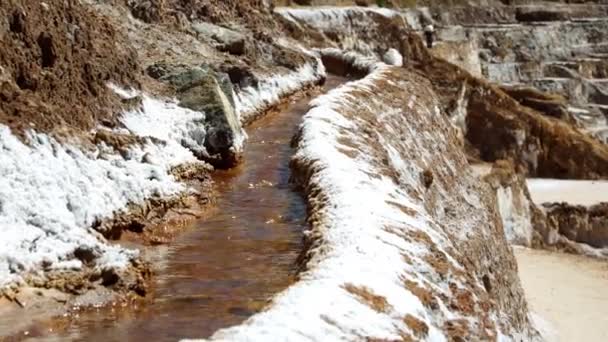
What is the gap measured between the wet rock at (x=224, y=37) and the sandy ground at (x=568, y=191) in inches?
476

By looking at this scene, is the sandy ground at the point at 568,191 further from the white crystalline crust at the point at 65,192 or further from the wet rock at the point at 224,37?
the white crystalline crust at the point at 65,192

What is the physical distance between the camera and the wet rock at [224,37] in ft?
65.3

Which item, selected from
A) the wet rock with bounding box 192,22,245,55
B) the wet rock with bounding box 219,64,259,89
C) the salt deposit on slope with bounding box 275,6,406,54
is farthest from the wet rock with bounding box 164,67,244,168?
the salt deposit on slope with bounding box 275,6,406,54

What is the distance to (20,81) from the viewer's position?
9305 millimetres

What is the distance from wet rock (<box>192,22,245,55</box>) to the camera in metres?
19.9

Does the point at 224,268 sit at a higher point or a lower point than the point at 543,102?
higher

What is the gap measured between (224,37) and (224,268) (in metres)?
12.7

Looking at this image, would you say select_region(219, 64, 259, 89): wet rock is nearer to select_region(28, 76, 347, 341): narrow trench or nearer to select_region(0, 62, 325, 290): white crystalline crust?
select_region(28, 76, 347, 341): narrow trench

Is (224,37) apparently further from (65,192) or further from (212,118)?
(65,192)

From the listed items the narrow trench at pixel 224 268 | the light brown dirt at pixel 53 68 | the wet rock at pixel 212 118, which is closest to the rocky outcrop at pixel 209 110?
the wet rock at pixel 212 118

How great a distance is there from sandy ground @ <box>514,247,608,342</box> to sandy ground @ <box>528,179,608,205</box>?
5.12 metres

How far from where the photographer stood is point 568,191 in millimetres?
30859

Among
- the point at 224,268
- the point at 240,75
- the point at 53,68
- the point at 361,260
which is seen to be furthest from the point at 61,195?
the point at 240,75

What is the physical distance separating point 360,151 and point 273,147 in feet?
9.78
